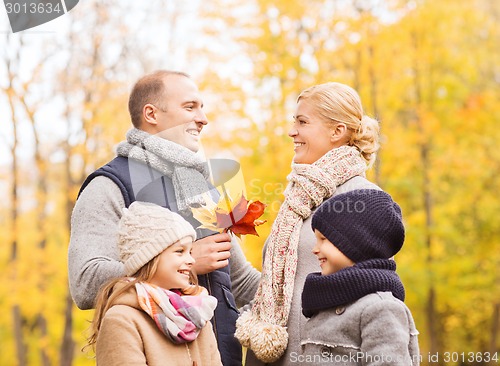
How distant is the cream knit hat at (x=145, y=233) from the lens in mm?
2604

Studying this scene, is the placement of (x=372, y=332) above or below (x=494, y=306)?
above

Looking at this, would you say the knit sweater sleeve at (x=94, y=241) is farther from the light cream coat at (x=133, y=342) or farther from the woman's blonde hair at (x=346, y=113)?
the woman's blonde hair at (x=346, y=113)

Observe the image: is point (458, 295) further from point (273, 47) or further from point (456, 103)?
point (273, 47)

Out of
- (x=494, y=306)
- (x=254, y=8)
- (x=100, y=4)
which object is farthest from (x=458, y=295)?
(x=100, y=4)

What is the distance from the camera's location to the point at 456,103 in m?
13.6

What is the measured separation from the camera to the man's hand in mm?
2973

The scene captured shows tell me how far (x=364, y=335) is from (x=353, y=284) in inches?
8.4

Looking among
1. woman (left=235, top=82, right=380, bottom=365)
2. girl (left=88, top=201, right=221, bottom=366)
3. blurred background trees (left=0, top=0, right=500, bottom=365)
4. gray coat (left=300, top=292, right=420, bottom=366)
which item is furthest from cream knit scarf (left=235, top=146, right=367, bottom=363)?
blurred background trees (left=0, top=0, right=500, bottom=365)

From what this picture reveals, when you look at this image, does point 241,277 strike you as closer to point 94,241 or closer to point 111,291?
point 94,241

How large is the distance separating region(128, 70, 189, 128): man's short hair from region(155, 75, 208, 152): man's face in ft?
0.09

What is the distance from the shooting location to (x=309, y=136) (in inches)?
129

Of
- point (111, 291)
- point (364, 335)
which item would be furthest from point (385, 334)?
point (111, 291)

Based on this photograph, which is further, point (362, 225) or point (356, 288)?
point (362, 225)

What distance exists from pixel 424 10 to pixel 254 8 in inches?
127
